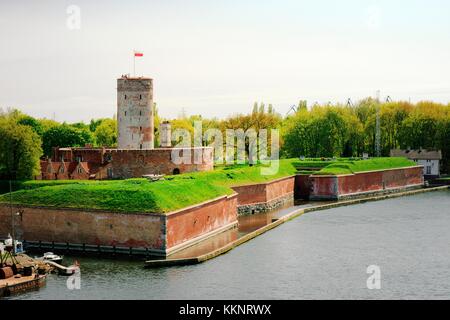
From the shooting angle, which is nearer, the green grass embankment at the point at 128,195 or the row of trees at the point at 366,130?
the green grass embankment at the point at 128,195

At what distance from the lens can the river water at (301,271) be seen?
27578 mm

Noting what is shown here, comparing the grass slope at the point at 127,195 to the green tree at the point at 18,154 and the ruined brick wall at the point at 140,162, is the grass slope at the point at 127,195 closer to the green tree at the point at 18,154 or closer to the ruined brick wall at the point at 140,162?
the ruined brick wall at the point at 140,162

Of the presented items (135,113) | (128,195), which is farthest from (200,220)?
(135,113)

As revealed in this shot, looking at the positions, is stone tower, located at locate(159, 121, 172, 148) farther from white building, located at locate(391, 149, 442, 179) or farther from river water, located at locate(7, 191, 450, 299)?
white building, located at locate(391, 149, 442, 179)

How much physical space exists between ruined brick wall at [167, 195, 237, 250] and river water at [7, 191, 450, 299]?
2.57 meters

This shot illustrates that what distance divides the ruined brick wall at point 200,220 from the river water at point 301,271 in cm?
257

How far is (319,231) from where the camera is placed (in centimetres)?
4188

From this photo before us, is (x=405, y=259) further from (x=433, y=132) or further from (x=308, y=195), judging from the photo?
(x=433, y=132)

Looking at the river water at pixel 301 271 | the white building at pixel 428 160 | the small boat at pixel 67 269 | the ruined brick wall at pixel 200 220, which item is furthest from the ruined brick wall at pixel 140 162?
the white building at pixel 428 160

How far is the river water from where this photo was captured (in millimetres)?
27578

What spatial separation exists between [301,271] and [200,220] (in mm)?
8581

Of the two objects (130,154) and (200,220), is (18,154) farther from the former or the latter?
(200,220)
